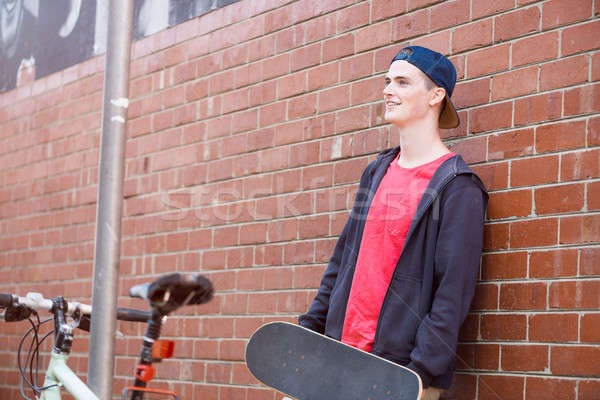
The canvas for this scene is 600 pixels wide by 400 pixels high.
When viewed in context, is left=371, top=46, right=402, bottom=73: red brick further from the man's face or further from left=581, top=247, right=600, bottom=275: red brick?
left=581, top=247, right=600, bottom=275: red brick

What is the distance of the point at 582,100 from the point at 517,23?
0.45 metres

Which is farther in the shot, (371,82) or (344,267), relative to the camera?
(371,82)

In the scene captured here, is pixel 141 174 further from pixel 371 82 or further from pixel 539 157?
pixel 539 157

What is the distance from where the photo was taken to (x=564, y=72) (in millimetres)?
2979

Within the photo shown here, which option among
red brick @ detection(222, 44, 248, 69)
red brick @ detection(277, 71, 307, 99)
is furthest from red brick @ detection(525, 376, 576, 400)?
red brick @ detection(222, 44, 248, 69)

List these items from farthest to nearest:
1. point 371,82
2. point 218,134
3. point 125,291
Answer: point 125,291 → point 218,134 → point 371,82

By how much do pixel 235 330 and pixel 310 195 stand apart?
858mm

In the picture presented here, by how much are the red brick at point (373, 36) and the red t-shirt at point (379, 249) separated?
87 centimetres

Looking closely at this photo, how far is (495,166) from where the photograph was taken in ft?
10.4

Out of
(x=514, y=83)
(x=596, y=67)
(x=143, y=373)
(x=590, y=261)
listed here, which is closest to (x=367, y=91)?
(x=514, y=83)

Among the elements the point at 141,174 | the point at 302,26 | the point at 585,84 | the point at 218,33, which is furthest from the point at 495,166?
the point at 141,174

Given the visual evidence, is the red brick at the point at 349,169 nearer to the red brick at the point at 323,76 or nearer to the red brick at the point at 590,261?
the red brick at the point at 323,76

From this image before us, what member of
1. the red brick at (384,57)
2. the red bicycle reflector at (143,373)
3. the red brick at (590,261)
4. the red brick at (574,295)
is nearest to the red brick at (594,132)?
the red brick at (590,261)

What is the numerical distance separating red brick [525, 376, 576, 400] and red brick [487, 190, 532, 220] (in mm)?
605
